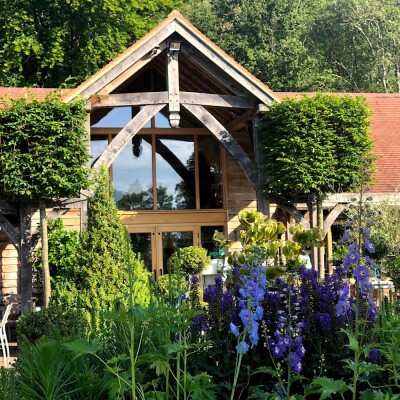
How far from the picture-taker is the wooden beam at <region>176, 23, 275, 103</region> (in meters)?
11.9

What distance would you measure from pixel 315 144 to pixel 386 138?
467 cm

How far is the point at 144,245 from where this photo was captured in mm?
14633

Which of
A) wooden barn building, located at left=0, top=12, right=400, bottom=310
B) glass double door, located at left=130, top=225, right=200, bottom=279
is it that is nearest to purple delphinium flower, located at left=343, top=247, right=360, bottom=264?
wooden barn building, located at left=0, top=12, right=400, bottom=310

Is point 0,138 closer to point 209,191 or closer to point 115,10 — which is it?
point 209,191

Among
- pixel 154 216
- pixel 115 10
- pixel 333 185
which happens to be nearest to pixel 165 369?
pixel 333 185

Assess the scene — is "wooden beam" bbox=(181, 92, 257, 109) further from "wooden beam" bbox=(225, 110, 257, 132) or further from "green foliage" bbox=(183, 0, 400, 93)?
"green foliage" bbox=(183, 0, 400, 93)

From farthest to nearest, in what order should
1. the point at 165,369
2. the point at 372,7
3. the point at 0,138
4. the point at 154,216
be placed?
the point at 372,7
the point at 154,216
the point at 0,138
the point at 165,369

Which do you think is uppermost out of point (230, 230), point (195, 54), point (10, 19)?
point (10, 19)

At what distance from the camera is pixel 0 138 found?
420 inches

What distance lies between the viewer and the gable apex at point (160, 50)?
11453 mm

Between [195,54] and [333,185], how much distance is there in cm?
353

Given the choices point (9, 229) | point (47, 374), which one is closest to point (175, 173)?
point (9, 229)

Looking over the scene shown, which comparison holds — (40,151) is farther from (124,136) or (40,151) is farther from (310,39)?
(310,39)

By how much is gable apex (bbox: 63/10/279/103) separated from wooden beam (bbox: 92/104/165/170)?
2.51 feet
